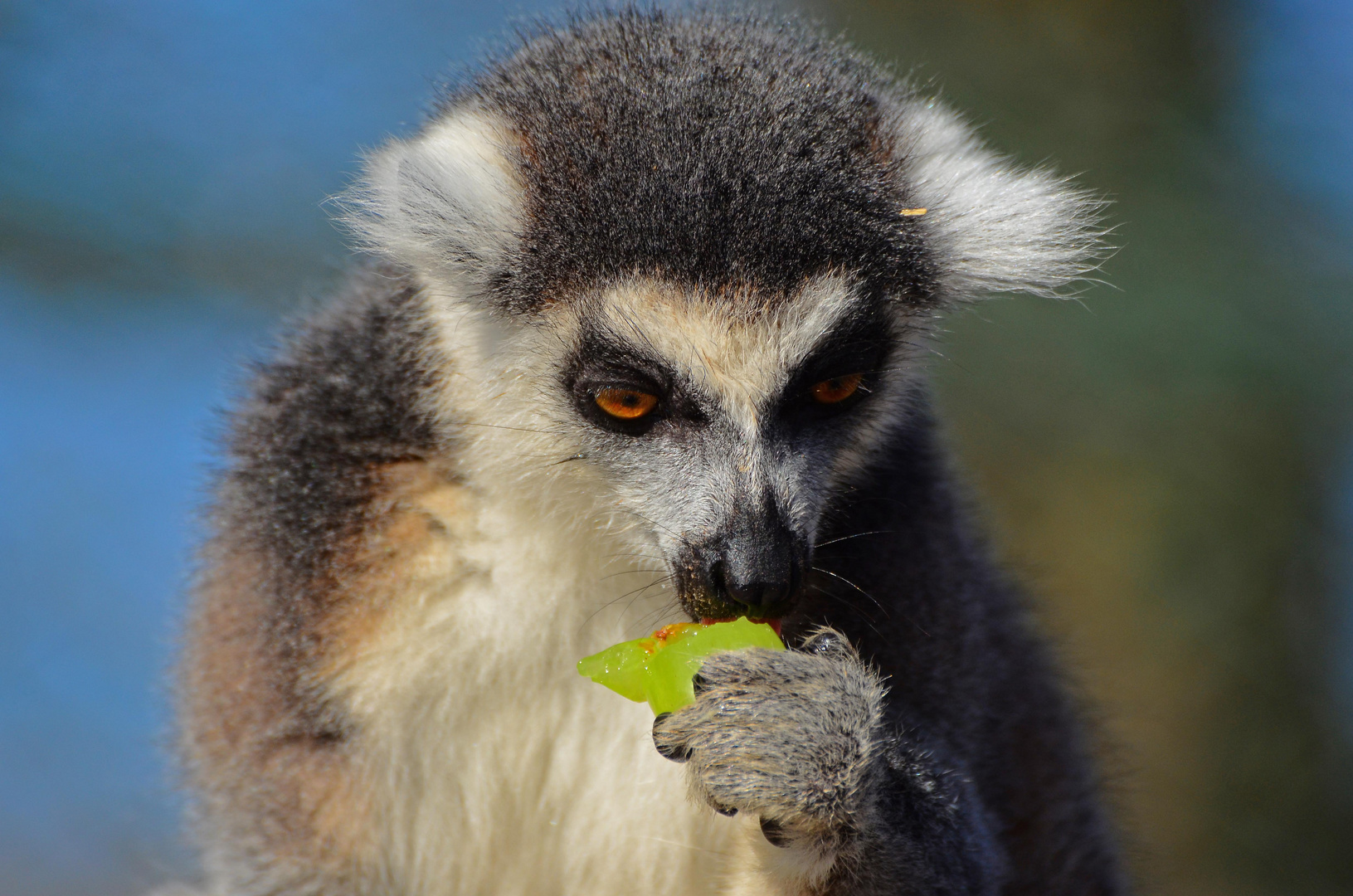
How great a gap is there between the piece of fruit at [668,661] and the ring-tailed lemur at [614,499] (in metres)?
0.04

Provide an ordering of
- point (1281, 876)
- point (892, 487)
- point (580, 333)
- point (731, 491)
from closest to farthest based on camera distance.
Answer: point (731, 491)
point (580, 333)
point (892, 487)
point (1281, 876)

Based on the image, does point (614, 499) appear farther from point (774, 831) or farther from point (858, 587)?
point (774, 831)

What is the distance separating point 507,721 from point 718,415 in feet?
3.79

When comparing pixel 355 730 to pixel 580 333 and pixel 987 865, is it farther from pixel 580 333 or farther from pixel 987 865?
pixel 987 865

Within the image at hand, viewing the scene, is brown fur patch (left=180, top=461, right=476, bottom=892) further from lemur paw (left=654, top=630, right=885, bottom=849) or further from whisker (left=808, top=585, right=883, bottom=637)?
whisker (left=808, top=585, right=883, bottom=637)

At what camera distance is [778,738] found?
7.89 ft

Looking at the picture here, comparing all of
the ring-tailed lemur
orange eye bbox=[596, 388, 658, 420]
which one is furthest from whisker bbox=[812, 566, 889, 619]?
orange eye bbox=[596, 388, 658, 420]

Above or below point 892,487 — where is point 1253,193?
above

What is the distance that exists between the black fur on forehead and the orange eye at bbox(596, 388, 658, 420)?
29cm

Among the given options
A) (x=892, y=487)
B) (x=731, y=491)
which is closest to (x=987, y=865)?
(x=892, y=487)

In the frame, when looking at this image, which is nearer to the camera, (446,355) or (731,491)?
(731,491)

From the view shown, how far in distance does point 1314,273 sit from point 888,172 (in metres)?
5.95

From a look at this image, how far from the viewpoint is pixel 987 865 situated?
2.96 m

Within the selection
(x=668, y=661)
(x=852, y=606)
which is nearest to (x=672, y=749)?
(x=668, y=661)
